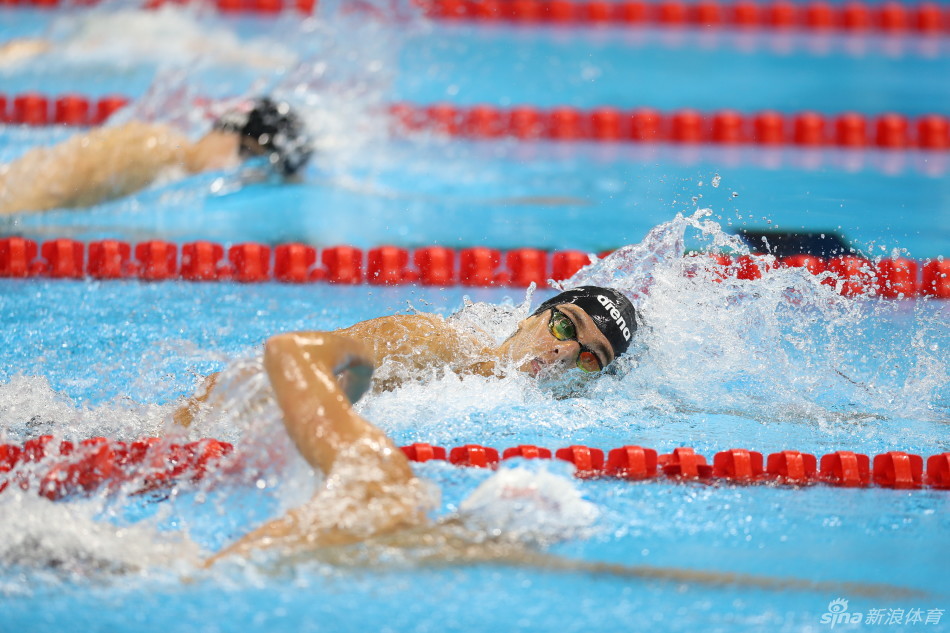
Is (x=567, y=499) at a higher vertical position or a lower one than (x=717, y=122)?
lower

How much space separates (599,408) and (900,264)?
5.54ft

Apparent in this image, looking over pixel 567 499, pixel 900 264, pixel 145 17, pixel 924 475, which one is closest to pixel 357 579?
pixel 567 499

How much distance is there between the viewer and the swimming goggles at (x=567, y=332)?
9.71 ft

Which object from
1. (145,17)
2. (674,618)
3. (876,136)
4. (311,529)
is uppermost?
(145,17)

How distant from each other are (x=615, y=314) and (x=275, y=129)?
2.24 meters

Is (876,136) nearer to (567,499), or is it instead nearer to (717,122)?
(717,122)

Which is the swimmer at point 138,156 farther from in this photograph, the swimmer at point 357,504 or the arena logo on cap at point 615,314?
the swimmer at point 357,504

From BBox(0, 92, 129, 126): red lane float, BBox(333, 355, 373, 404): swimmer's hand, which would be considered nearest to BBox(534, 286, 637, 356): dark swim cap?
BBox(333, 355, 373, 404): swimmer's hand

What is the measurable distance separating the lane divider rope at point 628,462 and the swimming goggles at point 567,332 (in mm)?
324

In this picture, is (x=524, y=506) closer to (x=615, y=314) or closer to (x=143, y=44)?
(x=615, y=314)

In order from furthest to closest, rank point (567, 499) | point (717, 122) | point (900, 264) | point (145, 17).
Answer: point (145, 17) < point (717, 122) < point (900, 264) < point (567, 499)

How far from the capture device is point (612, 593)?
212 cm

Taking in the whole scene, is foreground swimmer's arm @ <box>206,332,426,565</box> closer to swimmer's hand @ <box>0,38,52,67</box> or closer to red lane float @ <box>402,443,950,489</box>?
red lane float @ <box>402,443,950,489</box>

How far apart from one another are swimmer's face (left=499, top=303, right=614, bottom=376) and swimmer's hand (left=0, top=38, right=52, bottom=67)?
4.07 m
